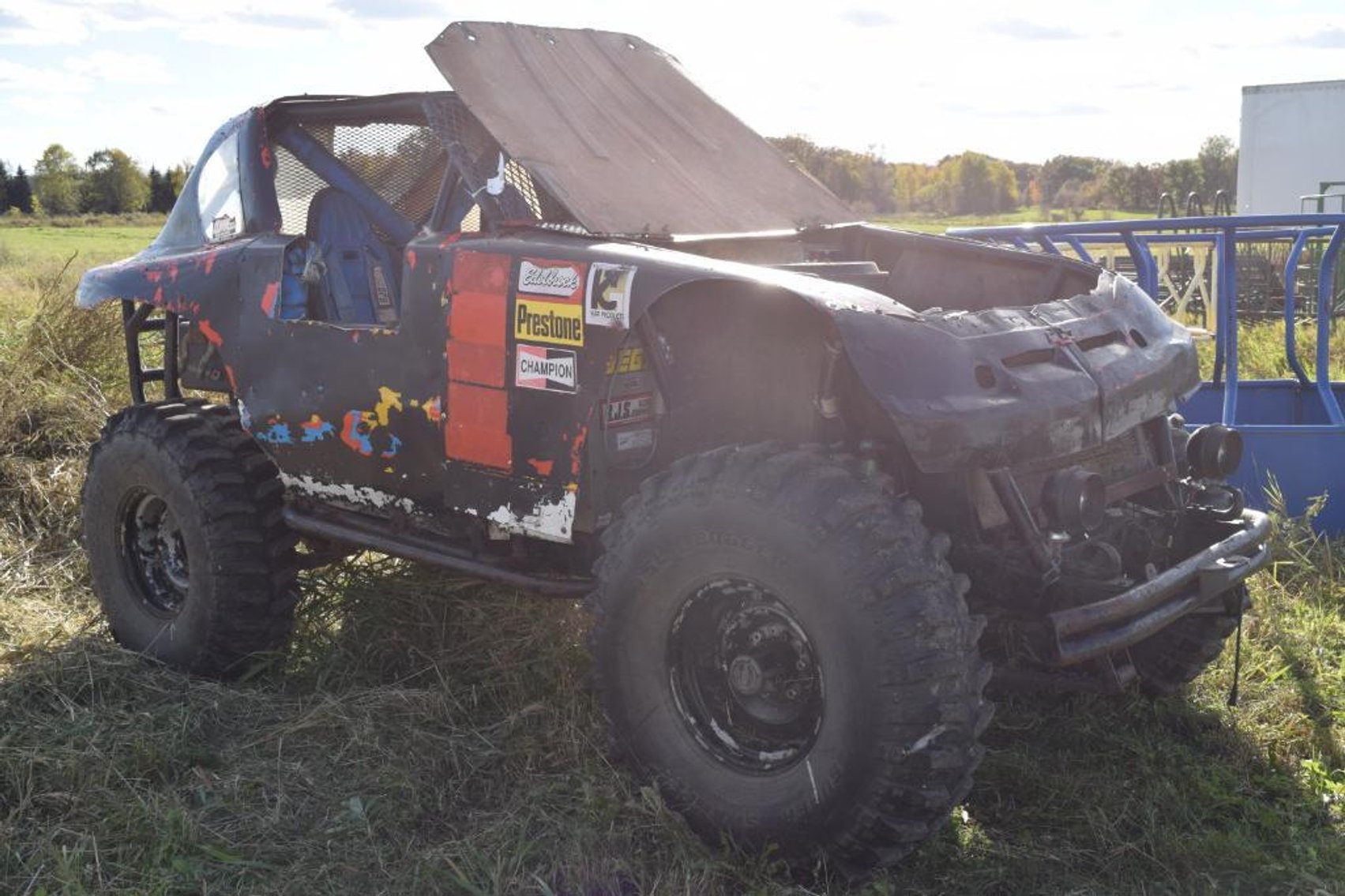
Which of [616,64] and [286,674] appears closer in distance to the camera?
[286,674]

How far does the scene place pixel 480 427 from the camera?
377cm

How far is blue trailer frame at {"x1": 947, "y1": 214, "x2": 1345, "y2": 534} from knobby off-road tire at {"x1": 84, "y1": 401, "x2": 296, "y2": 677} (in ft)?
9.71

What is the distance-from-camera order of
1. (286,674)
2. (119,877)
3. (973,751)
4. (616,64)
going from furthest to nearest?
(616,64) → (286,674) → (119,877) → (973,751)

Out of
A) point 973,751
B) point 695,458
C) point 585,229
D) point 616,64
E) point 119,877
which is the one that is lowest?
point 119,877

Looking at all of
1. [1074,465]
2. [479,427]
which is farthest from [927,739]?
[479,427]

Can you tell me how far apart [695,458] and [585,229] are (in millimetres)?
849

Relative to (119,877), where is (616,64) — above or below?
above

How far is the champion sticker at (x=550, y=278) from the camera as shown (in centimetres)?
353

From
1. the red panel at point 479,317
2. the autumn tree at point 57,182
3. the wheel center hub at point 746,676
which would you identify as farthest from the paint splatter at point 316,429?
the autumn tree at point 57,182

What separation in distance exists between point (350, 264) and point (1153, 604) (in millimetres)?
2893

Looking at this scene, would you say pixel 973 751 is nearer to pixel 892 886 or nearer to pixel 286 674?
pixel 892 886

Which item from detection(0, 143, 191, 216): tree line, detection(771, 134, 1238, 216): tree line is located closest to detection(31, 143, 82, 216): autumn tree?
detection(0, 143, 191, 216): tree line

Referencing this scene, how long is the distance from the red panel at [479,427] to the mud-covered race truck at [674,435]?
0.6 inches

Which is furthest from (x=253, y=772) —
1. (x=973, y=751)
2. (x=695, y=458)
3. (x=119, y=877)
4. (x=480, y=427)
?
(x=973, y=751)
